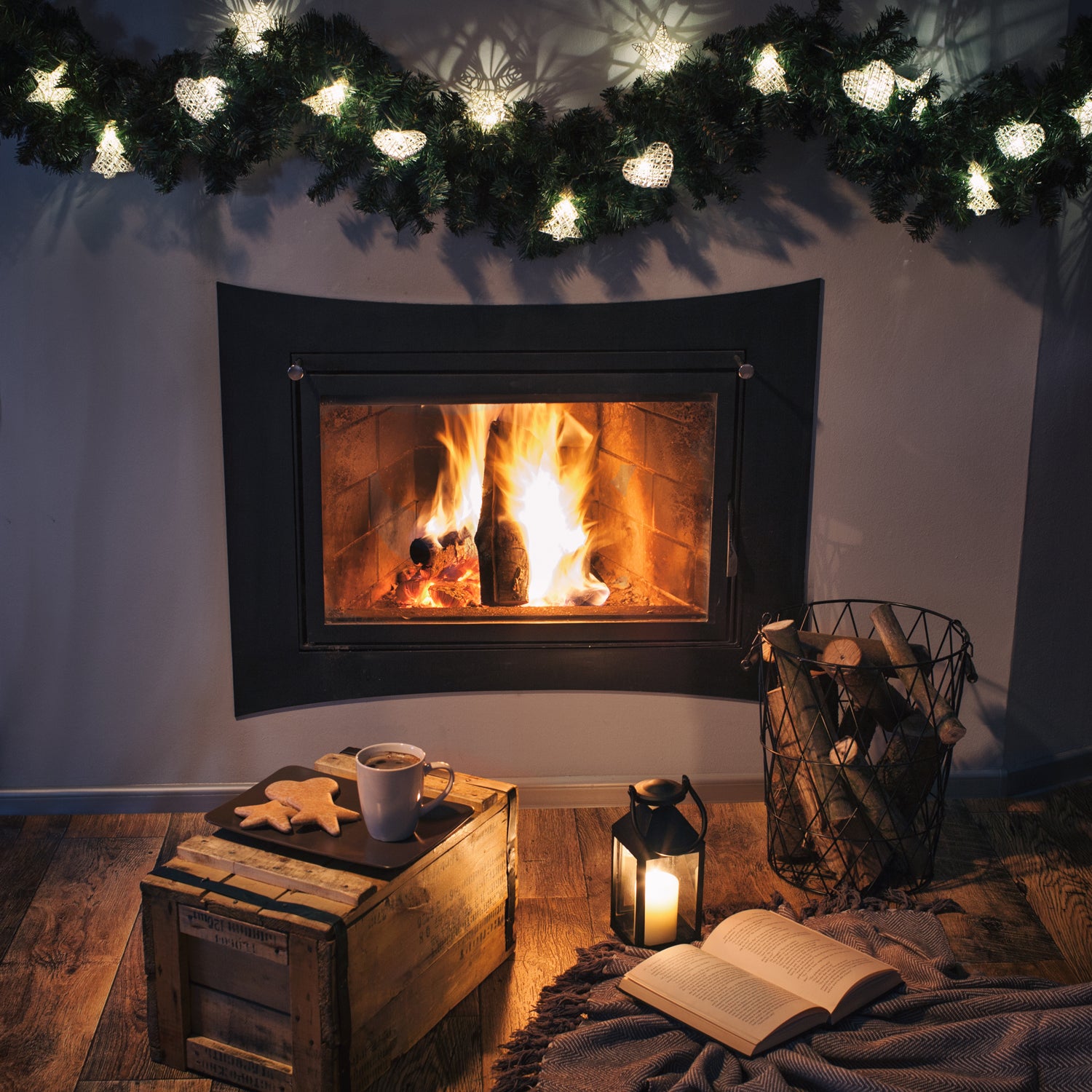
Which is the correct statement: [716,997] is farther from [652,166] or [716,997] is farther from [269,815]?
[652,166]

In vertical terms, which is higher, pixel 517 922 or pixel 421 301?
pixel 421 301

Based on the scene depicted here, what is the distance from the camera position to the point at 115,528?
7.25 ft

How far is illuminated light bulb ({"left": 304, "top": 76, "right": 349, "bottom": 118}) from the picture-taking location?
A: 1868 millimetres

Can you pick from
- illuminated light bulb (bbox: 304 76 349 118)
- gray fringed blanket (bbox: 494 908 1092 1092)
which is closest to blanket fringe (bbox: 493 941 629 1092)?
gray fringed blanket (bbox: 494 908 1092 1092)

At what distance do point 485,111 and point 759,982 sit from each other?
154 cm

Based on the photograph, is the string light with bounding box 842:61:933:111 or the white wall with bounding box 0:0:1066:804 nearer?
the string light with bounding box 842:61:933:111

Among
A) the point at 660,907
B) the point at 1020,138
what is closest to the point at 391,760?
the point at 660,907

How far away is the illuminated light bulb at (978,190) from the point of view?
195 centimetres

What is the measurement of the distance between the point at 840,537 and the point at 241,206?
1.38 meters

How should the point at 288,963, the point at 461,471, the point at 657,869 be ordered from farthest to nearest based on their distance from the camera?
the point at 461,471 → the point at 657,869 → the point at 288,963

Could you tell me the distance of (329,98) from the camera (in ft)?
6.13

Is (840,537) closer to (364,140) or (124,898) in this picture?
(364,140)

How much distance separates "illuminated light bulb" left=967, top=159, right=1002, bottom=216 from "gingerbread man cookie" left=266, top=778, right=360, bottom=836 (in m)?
1.52

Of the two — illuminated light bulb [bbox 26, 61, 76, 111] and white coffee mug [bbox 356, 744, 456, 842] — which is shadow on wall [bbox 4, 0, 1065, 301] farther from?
white coffee mug [bbox 356, 744, 456, 842]
